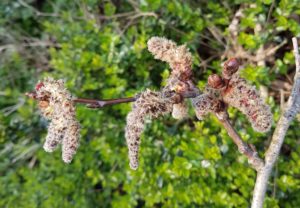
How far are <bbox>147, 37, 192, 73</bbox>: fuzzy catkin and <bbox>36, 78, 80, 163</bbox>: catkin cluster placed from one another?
208 millimetres

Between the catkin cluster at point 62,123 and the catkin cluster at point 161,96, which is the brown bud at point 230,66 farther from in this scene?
the catkin cluster at point 62,123

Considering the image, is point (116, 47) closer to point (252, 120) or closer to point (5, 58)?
point (5, 58)

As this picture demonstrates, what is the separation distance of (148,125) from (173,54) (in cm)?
113

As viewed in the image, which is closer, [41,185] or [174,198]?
[174,198]

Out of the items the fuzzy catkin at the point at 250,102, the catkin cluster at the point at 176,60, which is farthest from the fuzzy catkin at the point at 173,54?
the fuzzy catkin at the point at 250,102

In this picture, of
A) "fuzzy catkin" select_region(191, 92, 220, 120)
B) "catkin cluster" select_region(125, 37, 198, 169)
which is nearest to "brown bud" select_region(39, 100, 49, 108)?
"catkin cluster" select_region(125, 37, 198, 169)

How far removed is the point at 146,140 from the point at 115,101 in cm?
104

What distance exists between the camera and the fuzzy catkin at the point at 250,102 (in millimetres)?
874

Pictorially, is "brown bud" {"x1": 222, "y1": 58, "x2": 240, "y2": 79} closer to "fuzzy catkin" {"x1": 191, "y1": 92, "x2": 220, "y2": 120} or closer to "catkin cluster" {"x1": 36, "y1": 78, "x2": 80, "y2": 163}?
"fuzzy catkin" {"x1": 191, "y1": 92, "x2": 220, "y2": 120}

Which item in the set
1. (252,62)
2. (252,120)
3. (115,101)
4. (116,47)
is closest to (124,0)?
(116,47)

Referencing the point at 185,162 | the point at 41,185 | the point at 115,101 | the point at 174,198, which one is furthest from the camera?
the point at 41,185

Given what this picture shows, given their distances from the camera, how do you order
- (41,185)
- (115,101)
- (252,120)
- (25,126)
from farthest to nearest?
(25,126), (41,185), (115,101), (252,120)

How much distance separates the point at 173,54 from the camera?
37.0 inches

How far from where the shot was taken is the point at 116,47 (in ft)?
7.16
